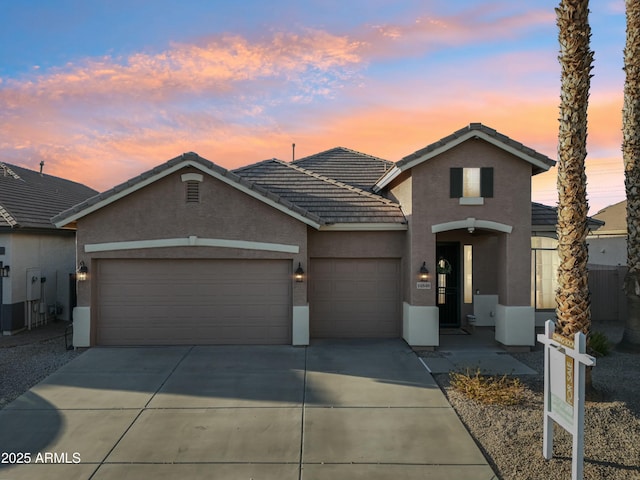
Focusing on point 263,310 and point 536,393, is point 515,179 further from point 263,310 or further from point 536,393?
point 263,310

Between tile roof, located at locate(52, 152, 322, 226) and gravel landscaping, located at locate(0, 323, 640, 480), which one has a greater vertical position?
tile roof, located at locate(52, 152, 322, 226)

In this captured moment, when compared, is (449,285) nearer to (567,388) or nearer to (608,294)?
(608,294)

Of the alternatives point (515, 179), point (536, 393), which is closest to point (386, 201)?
point (515, 179)

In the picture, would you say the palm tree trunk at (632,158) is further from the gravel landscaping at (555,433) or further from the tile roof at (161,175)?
the tile roof at (161,175)

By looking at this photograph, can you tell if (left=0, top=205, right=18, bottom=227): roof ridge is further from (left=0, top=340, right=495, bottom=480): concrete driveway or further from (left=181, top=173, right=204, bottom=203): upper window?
(left=181, top=173, right=204, bottom=203): upper window

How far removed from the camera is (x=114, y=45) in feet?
43.5

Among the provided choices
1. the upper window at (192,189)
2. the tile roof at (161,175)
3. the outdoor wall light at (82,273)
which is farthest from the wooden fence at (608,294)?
the outdoor wall light at (82,273)

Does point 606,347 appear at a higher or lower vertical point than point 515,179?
lower

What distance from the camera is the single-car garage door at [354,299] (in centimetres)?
1277

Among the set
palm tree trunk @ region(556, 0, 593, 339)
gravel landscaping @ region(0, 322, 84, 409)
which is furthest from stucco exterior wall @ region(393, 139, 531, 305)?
gravel landscaping @ region(0, 322, 84, 409)

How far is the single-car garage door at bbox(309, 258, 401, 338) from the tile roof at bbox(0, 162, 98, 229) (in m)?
8.59

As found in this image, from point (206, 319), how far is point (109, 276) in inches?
110

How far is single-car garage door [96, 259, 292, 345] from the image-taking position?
11930 mm

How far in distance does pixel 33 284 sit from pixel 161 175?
692 cm
